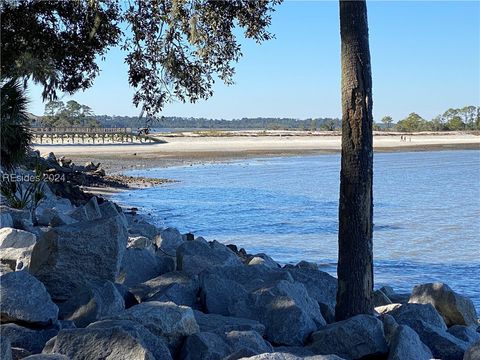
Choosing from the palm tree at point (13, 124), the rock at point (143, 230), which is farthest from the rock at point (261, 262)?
the palm tree at point (13, 124)

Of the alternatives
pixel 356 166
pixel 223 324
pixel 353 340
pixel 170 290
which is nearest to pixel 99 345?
pixel 223 324

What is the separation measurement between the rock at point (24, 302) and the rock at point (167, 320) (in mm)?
610

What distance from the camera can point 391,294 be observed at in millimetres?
9672

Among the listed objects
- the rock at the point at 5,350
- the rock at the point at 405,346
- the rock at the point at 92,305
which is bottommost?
the rock at the point at 405,346

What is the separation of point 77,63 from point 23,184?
5.80m

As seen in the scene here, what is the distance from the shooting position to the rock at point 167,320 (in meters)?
5.12

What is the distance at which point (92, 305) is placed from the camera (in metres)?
5.62

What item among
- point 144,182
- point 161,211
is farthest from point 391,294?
point 144,182

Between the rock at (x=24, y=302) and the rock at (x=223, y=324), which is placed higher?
the rock at (x=24, y=302)

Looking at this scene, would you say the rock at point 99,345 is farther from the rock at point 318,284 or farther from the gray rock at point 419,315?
the rock at point 318,284

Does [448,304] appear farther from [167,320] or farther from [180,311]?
[167,320]

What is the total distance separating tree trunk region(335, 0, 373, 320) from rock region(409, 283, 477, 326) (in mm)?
1946

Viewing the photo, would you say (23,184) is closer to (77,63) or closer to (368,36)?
(77,63)

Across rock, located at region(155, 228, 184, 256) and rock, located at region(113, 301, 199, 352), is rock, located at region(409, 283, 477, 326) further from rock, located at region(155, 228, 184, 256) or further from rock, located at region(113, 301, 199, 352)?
rock, located at region(113, 301, 199, 352)
